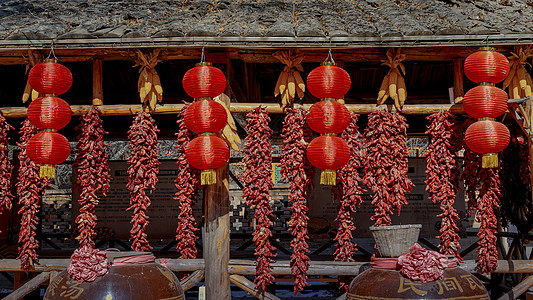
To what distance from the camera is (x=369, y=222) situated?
1111cm

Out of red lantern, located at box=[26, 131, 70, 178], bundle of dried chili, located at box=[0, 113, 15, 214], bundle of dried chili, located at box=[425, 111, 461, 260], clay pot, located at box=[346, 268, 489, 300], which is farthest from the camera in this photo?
bundle of dried chili, located at box=[0, 113, 15, 214]

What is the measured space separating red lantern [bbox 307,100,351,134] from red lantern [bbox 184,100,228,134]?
1.20 meters

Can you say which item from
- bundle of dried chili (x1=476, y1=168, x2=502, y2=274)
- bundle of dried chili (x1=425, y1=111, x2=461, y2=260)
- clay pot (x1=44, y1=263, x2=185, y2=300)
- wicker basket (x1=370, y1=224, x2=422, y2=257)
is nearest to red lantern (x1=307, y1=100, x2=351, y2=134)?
bundle of dried chili (x1=425, y1=111, x2=461, y2=260)

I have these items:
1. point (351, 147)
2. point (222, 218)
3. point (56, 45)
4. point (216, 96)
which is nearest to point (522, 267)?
point (351, 147)

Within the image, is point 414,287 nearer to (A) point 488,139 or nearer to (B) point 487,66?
(A) point 488,139

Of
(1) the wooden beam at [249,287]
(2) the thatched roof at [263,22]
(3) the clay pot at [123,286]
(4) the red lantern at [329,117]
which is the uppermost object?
(2) the thatched roof at [263,22]

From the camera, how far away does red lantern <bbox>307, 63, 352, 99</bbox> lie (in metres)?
7.02

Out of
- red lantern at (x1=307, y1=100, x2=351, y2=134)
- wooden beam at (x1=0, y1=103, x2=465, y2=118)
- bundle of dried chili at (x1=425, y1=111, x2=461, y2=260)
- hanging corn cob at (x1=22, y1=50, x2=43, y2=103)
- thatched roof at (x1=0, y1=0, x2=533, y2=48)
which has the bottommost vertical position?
bundle of dried chili at (x1=425, y1=111, x2=461, y2=260)

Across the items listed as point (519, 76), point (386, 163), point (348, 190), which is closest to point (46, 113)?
point (348, 190)

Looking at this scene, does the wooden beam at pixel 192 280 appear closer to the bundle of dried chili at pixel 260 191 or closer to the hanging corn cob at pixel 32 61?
the bundle of dried chili at pixel 260 191

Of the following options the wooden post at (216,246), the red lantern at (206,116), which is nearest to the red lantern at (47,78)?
the red lantern at (206,116)

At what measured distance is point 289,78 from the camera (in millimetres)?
7680

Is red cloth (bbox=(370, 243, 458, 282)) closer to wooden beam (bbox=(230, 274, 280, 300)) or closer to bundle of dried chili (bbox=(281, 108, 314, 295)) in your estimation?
bundle of dried chili (bbox=(281, 108, 314, 295))

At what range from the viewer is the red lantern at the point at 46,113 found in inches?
284
